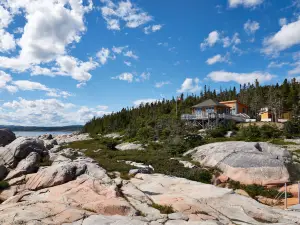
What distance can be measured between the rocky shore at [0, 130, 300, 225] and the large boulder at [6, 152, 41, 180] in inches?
2.4

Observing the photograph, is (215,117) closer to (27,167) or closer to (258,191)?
(258,191)

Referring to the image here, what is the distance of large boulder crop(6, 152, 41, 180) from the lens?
16.6 metres

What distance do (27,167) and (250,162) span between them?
17733 millimetres

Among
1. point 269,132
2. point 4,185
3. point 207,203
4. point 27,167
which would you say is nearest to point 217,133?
point 269,132

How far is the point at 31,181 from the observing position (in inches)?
576

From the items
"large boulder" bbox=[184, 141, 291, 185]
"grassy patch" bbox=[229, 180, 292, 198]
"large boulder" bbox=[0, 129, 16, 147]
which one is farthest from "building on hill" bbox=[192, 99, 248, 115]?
"large boulder" bbox=[0, 129, 16, 147]

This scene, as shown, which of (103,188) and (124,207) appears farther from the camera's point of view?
(103,188)

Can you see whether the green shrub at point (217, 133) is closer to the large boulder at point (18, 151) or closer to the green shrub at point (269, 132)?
the green shrub at point (269, 132)

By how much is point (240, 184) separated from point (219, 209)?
30.7ft

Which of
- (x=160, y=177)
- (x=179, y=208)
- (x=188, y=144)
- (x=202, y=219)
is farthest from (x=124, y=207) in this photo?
(x=188, y=144)

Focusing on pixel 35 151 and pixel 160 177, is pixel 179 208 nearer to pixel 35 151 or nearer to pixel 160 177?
pixel 160 177

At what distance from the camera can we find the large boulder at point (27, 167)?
1656cm

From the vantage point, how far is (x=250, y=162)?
2230 cm

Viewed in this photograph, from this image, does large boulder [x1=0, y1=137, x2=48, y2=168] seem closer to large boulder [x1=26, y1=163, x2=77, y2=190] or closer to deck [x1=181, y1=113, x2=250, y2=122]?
large boulder [x1=26, y1=163, x2=77, y2=190]
